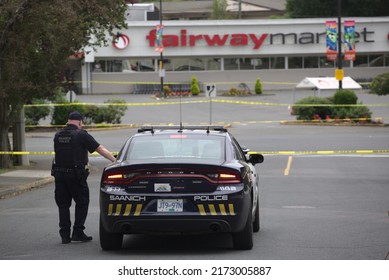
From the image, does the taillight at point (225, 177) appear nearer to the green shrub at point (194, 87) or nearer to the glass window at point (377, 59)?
the green shrub at point (194, 87)

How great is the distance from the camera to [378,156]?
1077 inches

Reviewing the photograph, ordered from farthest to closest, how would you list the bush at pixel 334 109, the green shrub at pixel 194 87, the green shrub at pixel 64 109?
the green shrub at pixel 194 87 → the bush at pixel 334 109 → the green shrub at pixel 64 109

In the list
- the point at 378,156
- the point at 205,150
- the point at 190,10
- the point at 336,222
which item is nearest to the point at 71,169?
the point at 205,150

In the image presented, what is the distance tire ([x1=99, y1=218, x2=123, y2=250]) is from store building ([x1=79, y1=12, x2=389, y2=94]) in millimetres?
62243

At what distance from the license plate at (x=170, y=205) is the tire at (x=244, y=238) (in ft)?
2.67

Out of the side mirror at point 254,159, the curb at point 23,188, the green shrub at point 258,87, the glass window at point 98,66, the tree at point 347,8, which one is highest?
the tree at point 347,8

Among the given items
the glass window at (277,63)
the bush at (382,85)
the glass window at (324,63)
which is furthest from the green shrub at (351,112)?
the glass window at (324,63)

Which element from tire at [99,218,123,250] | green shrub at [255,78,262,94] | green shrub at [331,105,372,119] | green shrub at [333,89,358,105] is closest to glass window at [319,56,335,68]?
green shrub at [255,78,262,94]

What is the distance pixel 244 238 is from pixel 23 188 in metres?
9.86

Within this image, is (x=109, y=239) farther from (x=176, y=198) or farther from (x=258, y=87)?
(x=258, y=87)

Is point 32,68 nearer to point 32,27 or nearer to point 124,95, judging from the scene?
point 32,27

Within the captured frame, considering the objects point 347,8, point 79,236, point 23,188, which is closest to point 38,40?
point 23,188

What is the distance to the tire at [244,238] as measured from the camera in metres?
10.8

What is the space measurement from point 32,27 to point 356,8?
7403 centimetres
